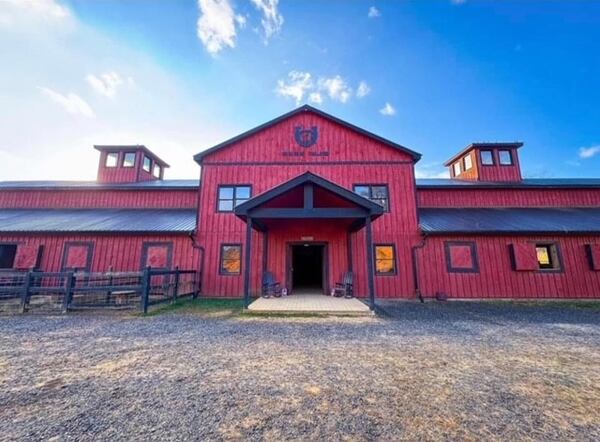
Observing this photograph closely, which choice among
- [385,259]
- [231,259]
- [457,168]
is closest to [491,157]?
[457,168]

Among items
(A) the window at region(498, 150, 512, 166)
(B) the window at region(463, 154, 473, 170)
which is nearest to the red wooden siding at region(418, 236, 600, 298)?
(A) the window at region(498, 150, 512, 166)

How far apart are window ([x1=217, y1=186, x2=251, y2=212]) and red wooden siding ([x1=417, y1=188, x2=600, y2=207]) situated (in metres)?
9.34

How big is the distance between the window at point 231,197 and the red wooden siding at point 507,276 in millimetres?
8602

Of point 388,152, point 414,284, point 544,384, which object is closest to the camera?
point 544,384

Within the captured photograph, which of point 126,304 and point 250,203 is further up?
point 250,203

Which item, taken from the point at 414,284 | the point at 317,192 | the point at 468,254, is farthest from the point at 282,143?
the point at 468,254

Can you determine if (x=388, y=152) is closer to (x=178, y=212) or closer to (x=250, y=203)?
(x=250, y=203)

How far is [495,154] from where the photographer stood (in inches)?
602

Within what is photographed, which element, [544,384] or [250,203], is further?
[250,203]

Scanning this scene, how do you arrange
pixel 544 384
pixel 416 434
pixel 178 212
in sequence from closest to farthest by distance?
pixel 416 434, pixel 544 384, pixel 178 212

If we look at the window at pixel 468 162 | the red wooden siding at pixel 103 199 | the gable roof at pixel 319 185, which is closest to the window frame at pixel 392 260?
the gable roof at pixel 319 185

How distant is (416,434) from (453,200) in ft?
45.2

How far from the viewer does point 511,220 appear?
11.8 m

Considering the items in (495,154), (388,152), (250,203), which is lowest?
(250,203)
